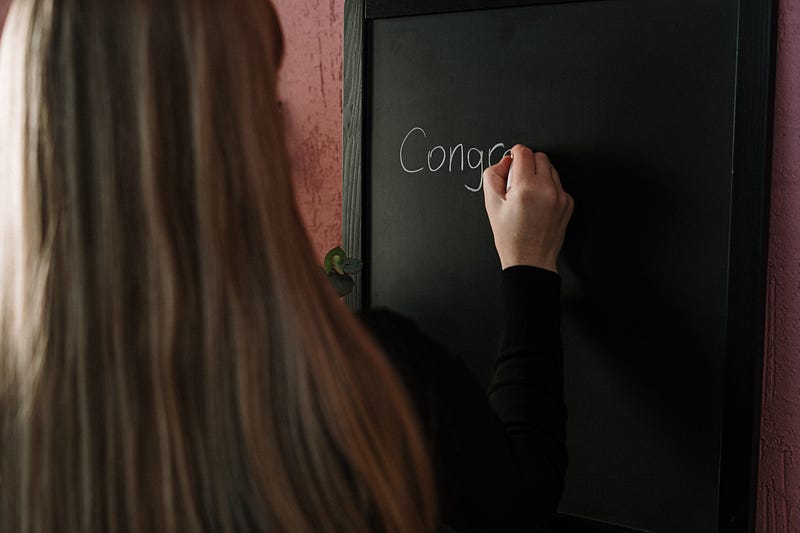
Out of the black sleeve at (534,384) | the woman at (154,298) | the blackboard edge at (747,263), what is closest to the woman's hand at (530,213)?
the black sleeve at (534,384)

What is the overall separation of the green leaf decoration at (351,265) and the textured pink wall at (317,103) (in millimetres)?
195

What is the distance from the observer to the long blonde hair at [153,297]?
480 mm

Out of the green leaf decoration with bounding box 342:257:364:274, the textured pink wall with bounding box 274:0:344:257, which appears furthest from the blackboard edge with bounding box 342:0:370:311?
the textured pink wall with bounding box 274:0:344:257

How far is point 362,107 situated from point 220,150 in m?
0.46

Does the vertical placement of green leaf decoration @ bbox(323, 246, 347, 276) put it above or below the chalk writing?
below

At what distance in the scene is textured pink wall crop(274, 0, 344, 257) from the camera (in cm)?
112

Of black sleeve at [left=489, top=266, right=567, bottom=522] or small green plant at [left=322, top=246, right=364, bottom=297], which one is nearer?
black sleeve at [left=489, top=266, right=567, bottom=522]

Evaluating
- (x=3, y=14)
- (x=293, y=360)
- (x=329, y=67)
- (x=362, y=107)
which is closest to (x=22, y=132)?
(x=293, y=360)

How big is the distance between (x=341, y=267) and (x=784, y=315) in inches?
19.7

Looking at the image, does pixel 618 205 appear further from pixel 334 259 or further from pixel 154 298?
pixel 154 298

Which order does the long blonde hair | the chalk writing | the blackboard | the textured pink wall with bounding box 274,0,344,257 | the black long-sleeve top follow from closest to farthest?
the long blonde hair < the black long-sleeve top < the blackboard < the chalk writing < the textured pink wall with bounding box 274,0,344,257

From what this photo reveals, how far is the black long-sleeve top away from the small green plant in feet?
0.88

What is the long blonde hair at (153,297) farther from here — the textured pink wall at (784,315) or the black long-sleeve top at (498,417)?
the textured pink wall at (784,315)

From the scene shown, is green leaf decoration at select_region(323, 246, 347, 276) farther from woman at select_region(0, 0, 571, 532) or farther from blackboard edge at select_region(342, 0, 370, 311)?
woman at select_region(0, 0, 571, 532)
